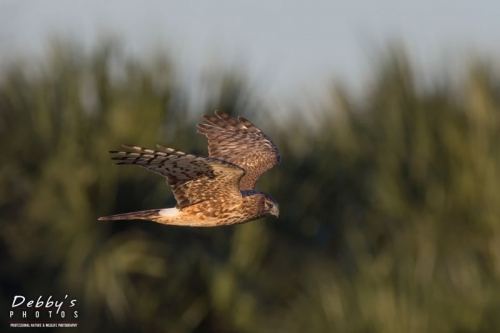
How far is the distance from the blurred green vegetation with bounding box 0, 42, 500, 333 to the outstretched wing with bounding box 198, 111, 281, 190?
208 inches

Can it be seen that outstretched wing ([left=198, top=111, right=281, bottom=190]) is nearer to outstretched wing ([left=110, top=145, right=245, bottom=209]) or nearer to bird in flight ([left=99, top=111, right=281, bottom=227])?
bird in flight ([left=99, top=111, right=281, bottom=227])

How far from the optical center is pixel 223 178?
775 centimetres

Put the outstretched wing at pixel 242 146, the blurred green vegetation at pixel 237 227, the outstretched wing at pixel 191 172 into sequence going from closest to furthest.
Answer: the outstretched wing at pixel 191 172, the outstretched wing at pixel 242 146, the blurred green vegetation at pixel 237 227

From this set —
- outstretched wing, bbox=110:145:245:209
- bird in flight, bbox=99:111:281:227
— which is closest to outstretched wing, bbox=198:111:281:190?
bird in flight, bbox=99:111:281:227

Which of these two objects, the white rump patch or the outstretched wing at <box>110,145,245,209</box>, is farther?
the white rump patch

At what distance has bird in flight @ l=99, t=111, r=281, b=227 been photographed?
7.43 metres

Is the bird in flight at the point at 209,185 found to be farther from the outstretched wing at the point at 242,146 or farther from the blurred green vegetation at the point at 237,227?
the blurred green vegetation at the point at 237,227

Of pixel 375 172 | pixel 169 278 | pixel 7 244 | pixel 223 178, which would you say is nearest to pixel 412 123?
pixel 375 172

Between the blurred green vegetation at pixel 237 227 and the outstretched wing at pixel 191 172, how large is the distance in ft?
20.6

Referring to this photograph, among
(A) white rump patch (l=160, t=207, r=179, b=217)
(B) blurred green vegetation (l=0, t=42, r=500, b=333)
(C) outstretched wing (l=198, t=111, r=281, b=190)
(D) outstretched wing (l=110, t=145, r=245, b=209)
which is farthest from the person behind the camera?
(B) blurred green vegetation (l=0, t=42, r=500, b=333)

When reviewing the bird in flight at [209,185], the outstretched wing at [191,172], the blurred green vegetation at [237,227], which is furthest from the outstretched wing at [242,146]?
the blurred green vegetation at [237,227]

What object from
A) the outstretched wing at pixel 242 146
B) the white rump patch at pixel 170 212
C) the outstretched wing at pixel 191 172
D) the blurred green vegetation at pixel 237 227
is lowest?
the blurred green vegetation at pixel 237 227

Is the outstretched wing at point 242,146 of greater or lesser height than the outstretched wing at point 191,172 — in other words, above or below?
below

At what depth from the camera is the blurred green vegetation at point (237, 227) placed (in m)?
14.8
